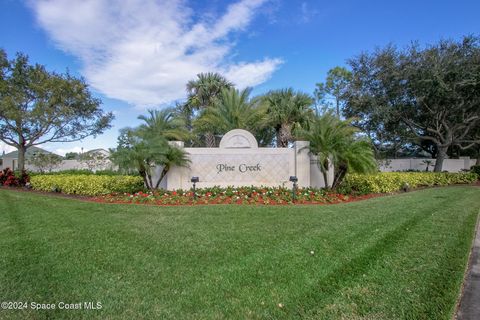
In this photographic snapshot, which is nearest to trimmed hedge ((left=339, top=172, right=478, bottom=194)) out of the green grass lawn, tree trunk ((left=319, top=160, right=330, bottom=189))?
tree trunk ((left=319, top=160, right=330, bottom=189))

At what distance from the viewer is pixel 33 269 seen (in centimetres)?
376

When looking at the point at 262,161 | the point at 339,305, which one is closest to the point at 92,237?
the point at 339,305

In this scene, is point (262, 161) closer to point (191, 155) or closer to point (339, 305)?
point (191, 155)

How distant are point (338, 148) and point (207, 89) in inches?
611

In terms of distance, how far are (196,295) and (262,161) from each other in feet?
30.9

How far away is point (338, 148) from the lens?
1105 centimetres

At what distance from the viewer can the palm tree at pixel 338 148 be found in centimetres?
1074

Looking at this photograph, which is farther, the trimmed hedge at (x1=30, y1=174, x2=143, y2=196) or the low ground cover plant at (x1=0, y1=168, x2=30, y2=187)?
the low ground cover plant at (x1=0, y1=168, x2=30, y2=187)

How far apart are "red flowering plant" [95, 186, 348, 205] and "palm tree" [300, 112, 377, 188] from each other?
1.04 m

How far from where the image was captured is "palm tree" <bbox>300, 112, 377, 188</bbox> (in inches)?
423

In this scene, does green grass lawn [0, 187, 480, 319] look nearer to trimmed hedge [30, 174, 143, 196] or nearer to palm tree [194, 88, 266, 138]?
trimmed hedge [30, 174, 143, 196]

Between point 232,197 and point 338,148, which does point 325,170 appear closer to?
point 338,148

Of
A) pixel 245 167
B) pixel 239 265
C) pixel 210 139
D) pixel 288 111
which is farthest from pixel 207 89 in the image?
pixel 239 265

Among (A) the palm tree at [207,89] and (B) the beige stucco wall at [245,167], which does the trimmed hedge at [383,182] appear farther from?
(A) the palm tree at [207,89]
